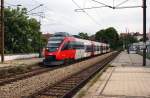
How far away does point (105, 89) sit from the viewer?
16266 mm

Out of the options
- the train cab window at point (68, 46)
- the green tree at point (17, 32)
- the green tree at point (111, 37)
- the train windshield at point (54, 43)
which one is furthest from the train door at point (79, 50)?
the green tree at point (111, 37)

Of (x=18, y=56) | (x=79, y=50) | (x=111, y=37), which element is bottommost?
(x=18, y=56)

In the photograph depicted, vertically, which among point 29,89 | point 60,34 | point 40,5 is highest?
point 40,5

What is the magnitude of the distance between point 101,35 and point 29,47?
4315 inches

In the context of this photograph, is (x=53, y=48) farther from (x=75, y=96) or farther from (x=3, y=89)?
(x=75, y=96)

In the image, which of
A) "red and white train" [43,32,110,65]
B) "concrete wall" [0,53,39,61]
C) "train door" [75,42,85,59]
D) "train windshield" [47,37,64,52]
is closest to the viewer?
"red and white train" [43,32,110,65]

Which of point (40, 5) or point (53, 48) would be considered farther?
point (40, 5)

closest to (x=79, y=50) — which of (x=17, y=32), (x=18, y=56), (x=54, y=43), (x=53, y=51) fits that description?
(x=54, y=43)

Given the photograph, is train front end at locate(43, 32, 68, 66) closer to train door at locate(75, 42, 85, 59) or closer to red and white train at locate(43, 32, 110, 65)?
red and white train at locate(43, 32, 110, 65)

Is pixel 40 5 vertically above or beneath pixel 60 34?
above

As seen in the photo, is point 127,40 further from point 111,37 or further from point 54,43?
point 54,43

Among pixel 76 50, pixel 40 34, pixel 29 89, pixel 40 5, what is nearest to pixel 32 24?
pixel 40 34

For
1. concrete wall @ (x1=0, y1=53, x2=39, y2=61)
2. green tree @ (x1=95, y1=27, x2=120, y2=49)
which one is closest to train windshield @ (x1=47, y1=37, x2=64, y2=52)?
concrete wall @ (x1=0, y1=53, x2=39, y2=61)

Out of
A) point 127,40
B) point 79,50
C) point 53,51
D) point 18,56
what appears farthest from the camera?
point 127,40
